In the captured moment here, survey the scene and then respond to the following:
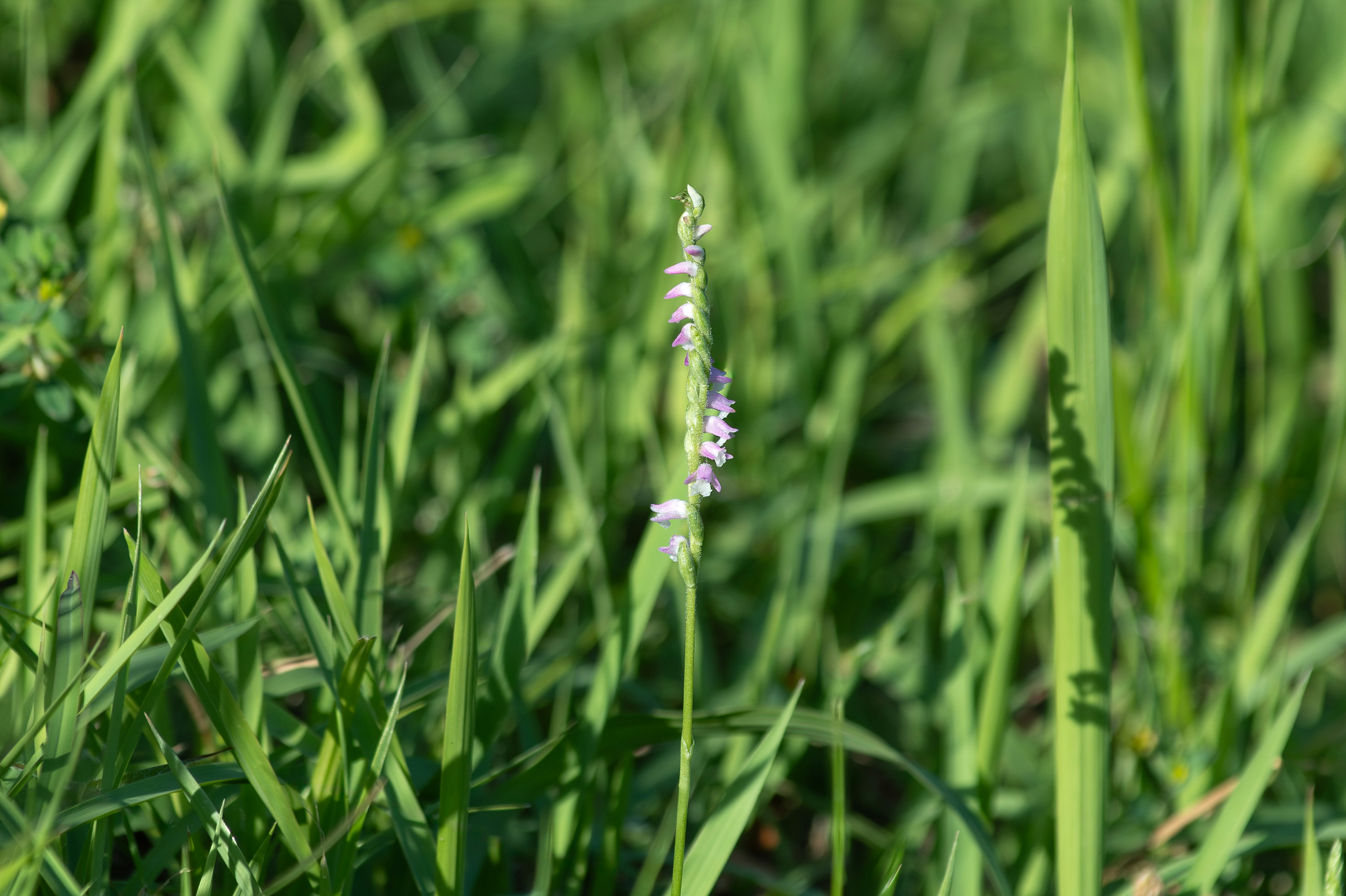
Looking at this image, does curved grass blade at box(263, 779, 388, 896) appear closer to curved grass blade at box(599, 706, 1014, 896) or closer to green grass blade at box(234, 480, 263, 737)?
green grass blade at box(234, 480, 263, 737)

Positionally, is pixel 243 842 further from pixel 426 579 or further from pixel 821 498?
pixel 821 498

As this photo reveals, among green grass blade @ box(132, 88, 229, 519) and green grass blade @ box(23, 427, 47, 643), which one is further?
green grass blade @ box(132, 88, 229, 519)

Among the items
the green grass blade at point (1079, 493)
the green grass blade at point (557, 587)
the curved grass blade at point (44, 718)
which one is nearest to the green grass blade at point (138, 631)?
the curved grass blade at point (44, 718)

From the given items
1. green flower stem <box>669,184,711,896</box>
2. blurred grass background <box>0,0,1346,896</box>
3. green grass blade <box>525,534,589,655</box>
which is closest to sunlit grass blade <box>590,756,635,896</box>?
blurred grass background <box>0,0,1346,896</box>

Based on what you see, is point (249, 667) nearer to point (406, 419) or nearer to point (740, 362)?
point (406, 419)

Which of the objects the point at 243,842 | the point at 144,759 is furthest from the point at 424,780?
the point at 144,759

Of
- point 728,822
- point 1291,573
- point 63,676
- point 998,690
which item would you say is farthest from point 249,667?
point 1291,573

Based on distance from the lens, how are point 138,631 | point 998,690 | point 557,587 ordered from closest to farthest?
point 138,631 → point 998,690 → point 557,587

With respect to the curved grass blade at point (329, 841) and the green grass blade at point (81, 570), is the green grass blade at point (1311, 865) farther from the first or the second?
the green grass blade at point (81, 570)
